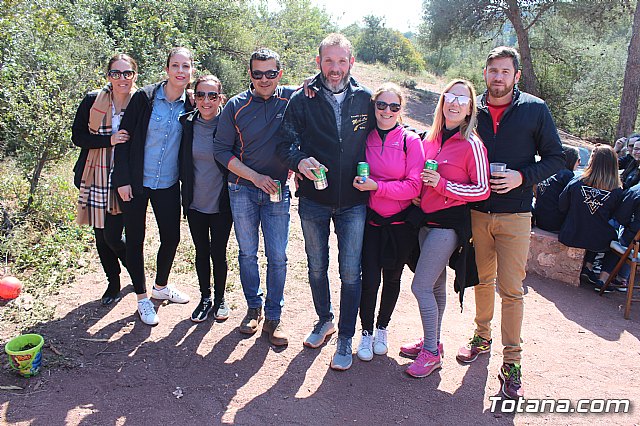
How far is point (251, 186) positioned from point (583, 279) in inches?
168

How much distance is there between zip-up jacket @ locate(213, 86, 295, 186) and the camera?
135 inches

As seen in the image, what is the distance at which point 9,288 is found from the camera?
427 cm

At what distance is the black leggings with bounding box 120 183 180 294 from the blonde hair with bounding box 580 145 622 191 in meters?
4.25

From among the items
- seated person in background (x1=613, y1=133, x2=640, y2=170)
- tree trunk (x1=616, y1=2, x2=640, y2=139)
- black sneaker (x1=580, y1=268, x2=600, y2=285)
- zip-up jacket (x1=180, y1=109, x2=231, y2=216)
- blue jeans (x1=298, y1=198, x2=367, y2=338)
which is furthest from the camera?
tree trunk (x1=616, y1=2, x2=640, y2=139)

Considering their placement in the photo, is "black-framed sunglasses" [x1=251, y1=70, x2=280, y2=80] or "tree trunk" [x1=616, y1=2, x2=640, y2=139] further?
"tree trunk" [x1=616, y1=2, x2=640, y2=139]

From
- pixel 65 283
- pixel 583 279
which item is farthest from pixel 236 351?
pixel 583 279

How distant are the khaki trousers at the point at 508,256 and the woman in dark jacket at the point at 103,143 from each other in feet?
8.57

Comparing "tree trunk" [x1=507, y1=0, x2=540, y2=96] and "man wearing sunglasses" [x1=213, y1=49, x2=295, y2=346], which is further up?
"tree trunk" [x1=507, y1=0, x2=540, y2=96]

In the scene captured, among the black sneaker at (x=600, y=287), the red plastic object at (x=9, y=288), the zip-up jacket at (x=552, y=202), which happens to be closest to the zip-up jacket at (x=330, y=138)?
the red plastic object at (x=9, y=288)

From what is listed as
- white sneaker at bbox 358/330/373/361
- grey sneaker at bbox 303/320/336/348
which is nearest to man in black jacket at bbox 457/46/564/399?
white sneaker at bbox 358/330/373/361

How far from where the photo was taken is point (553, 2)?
52.8 feet

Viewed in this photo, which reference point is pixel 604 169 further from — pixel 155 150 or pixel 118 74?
pixel 118 74

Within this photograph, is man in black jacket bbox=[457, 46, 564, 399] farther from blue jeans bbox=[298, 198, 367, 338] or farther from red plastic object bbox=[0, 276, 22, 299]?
red plastic object bbox=[0, 276, 22, 299]

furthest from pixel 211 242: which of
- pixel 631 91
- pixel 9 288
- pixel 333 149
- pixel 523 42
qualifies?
pixel 523 42
